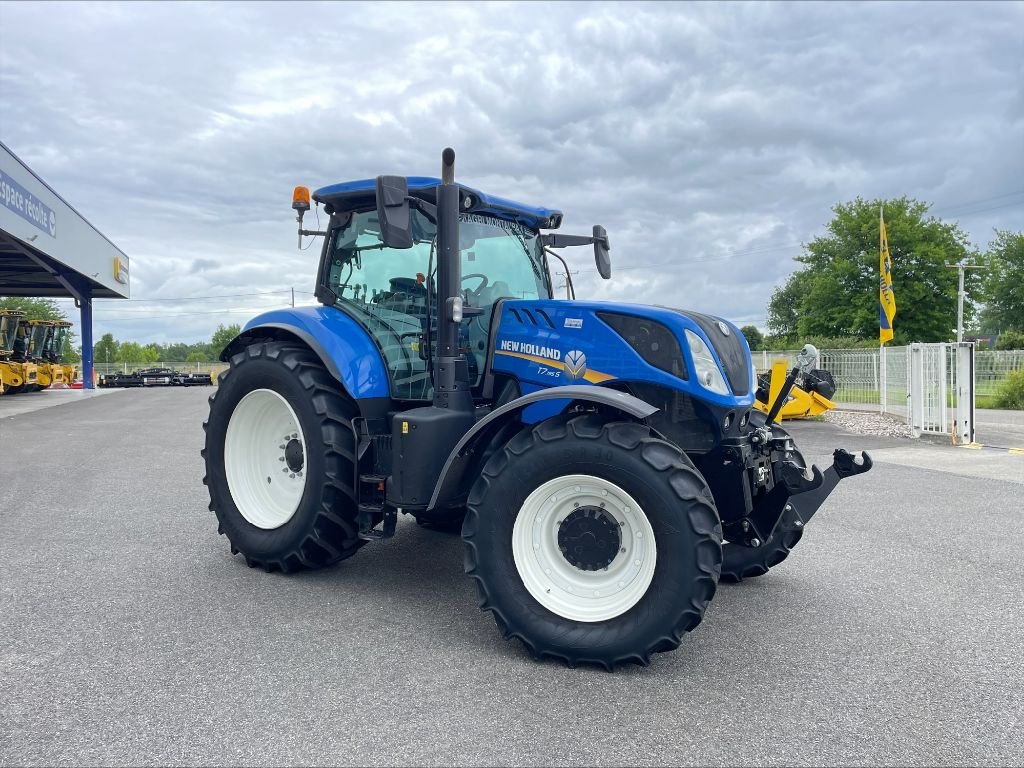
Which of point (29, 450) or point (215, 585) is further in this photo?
point (29, 450)

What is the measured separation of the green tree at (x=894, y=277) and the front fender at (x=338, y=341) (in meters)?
44.3

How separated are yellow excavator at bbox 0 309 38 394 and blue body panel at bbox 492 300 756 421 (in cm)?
2693

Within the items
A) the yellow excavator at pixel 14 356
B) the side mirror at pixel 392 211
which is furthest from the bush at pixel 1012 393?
the yellow excavator at pixel 14 356

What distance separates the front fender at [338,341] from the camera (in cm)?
456

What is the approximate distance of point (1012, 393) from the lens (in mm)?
21219

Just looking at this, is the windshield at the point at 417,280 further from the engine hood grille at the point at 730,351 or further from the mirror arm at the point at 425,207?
the engine hood grille at the point at 730,351

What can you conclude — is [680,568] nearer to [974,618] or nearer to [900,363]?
[974,618]

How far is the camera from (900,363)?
640 inches

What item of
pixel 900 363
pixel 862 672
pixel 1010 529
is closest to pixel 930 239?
pixel 900 363

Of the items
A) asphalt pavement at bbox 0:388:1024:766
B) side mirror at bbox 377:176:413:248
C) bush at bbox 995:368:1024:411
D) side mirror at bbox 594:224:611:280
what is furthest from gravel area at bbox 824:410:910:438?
side mirror at bbox 377:176:413:248

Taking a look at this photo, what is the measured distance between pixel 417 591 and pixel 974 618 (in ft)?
10.0

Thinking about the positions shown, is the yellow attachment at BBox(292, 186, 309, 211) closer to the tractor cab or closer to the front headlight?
the tractor cab

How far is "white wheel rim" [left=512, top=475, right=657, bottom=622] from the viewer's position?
3562 mm

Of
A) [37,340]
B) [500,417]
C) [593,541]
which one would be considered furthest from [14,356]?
[593,541]
